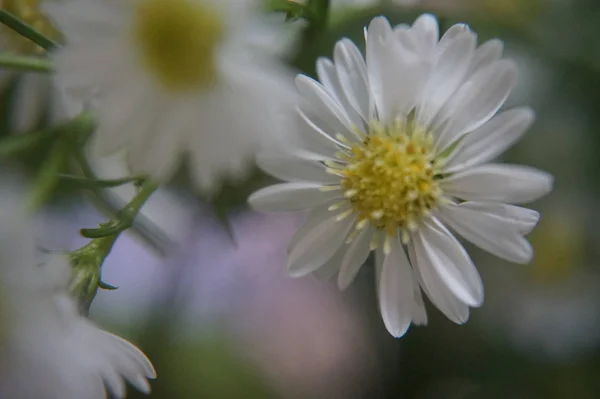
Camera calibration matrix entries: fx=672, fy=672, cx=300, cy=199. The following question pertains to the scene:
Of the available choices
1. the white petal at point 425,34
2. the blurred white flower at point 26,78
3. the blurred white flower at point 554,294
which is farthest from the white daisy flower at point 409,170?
the blurred white flower at point 554,294

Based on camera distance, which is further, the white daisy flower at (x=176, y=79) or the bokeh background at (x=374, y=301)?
the bokeh background at (x=374, y=301)

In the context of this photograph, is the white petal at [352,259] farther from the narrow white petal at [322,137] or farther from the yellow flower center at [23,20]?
the yellow flower center at [23,20]

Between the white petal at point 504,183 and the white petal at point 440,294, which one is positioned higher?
the white petal at point 504,183

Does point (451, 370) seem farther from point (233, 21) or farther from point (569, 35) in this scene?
point (233, 21)

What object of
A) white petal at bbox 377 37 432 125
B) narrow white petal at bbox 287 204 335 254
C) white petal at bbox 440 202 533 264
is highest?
white petal at bbox 377 37 432 125

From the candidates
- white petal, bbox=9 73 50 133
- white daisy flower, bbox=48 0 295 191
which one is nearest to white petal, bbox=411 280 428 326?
white daisy flower, bbox=48 0 295 191

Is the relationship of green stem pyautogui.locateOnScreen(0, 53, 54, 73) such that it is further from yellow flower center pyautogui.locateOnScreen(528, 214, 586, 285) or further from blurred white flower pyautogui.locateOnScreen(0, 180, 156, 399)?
yellow flower center pyautogui.locateOnScreen(528, 214, 586, 285)

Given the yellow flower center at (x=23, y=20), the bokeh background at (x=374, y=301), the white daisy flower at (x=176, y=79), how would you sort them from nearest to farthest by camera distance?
1. the white daisy flower at (x=176, y=79)
2. the yellow flower center at (x=23, y=20)
3. the bokeh background at (x=374, y=301)

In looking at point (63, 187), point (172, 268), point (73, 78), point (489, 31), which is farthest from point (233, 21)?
point (172, 268)
